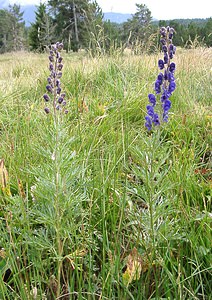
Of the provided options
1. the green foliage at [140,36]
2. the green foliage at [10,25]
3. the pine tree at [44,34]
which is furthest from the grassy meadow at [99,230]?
the green foliage at [10,25]

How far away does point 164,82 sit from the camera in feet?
4.84

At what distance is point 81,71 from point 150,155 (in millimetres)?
3408

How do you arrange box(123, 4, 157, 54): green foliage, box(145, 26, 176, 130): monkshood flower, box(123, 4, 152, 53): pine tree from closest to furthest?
box(145, 26, 176, 130): monkshood flower < box(123, 4, 157, 54): green foliage < box(123, 4, 152, 53): pine tree

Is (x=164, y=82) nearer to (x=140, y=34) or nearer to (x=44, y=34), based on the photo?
(x=140, y=34)

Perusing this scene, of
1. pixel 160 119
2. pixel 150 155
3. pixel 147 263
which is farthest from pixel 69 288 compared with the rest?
pixel 160 119

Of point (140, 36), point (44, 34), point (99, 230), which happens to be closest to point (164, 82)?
point (99, 230)

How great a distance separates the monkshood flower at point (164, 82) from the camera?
4.72 ft

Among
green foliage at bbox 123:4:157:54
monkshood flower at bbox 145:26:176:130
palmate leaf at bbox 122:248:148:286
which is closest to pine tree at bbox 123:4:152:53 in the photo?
green foliage at bbox 123:4:157:54

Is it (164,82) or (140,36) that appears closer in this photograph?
(164,82)

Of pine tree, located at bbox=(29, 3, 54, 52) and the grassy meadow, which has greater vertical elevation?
pine tree, located at bbox=(29, 3, 54, 52)

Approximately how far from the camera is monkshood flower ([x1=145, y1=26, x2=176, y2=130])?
144 cm

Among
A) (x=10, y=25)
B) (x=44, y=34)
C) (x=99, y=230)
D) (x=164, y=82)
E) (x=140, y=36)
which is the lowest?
(x=99, y=230)

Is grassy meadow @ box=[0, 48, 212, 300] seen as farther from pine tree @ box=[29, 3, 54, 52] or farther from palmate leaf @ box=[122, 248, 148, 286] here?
pine tree @ box=[29, 3, 54, 52]

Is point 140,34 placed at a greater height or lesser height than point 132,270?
greater
